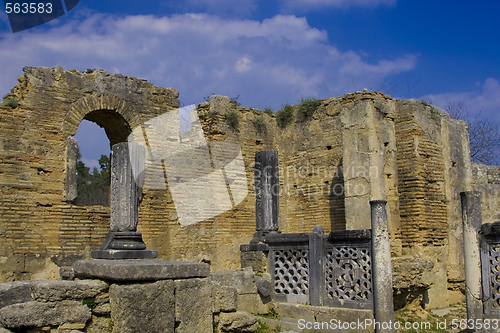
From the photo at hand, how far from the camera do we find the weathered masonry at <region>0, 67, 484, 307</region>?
30.1 feet

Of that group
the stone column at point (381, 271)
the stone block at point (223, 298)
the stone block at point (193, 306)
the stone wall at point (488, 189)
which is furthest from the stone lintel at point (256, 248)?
the stone wall at point (488, 189)

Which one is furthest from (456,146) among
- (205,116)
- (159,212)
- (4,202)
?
(4,202)

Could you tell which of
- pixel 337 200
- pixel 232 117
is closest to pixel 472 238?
pixel 337 200

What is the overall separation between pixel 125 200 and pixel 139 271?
6.41 ft

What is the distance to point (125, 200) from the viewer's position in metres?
6.38

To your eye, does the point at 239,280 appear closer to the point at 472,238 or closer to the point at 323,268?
the point at 323,268

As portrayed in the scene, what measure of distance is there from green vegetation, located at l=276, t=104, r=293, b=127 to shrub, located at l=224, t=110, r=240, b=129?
1507 millimetres

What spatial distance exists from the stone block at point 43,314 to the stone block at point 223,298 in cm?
149

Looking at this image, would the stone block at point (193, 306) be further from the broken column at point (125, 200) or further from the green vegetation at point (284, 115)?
the green vegetation at point (284, 115)

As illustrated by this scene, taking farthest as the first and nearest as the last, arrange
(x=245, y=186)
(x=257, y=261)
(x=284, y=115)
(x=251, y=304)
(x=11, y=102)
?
(x=284, y=115) → (x=245, y=186) → (x=11, y=102) → (x=257, y=261) → (x=251, y=304)

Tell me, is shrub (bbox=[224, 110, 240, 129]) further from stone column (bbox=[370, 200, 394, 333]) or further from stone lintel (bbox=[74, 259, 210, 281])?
stone lintel (bbox=[74, 259, 210, 281])

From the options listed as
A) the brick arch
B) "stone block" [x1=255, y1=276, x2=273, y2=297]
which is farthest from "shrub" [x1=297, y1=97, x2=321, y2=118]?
"stone block" [x1=255, y1=276, x2=273, y2=297]

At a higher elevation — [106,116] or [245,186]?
[106,116]

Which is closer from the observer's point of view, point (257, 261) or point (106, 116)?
point (257, 261)
